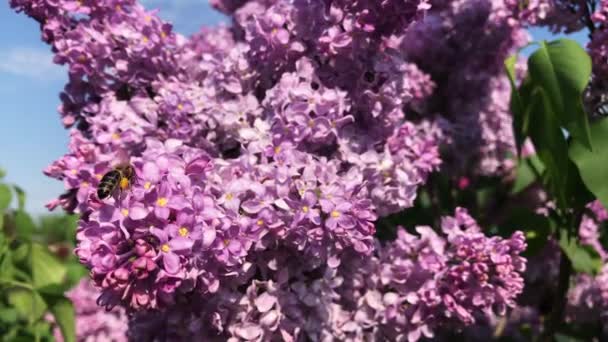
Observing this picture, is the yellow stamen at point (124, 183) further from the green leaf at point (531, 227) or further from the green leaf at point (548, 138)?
the green leaf at point (531, 227)

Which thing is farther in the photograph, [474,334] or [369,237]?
[474,334]

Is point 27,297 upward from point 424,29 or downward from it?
downward

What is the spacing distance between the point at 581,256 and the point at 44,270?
7.17 feet

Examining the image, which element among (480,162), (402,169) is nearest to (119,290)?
(402,169)

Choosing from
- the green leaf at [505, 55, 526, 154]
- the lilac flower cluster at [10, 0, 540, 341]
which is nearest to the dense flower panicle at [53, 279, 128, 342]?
the lilac flower cluster at [10, 0, 540, 341]

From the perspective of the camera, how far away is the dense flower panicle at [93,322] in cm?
395

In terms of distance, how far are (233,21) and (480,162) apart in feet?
4.71

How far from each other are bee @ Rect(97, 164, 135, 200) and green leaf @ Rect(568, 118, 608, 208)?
131 centimetres

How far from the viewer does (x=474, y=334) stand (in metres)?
3.97

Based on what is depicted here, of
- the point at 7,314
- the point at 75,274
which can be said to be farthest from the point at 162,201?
the point at 7,314

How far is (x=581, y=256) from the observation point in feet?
8.96

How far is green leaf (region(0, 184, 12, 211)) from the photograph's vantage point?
3251 mm

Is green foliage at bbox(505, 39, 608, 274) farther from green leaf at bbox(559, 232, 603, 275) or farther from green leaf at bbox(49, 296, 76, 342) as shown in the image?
green leaf at bbox(49, 296, 76, 342)

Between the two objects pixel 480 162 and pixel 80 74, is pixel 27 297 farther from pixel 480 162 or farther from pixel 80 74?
pixel 480 162
